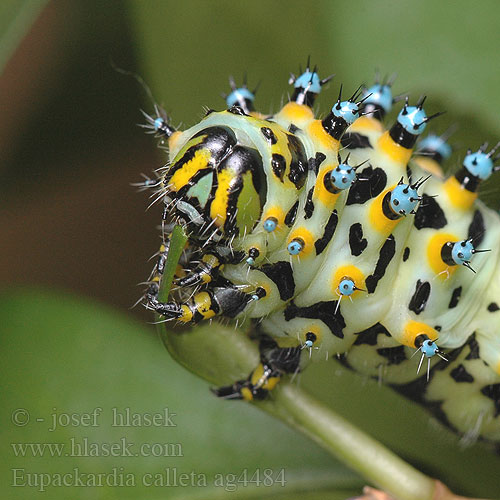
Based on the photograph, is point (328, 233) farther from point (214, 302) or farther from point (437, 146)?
point (437, 146)

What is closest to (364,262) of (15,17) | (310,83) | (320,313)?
(320,313)

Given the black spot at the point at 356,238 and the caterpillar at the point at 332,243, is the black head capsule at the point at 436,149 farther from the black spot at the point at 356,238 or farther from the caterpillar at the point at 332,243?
the black spot at the point at 356,238

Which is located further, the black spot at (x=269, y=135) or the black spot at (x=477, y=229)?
the black spot at (x=477, y=229)

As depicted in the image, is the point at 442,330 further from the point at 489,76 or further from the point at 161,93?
the point at 161,93

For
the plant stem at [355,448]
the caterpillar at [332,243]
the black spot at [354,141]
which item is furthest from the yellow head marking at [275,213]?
the plant stem at [355,448]

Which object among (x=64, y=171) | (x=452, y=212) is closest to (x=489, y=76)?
(x=452, y=212)

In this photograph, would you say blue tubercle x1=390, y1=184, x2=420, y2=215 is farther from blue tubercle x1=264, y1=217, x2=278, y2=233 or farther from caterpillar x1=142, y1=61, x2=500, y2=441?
blue tubercle x1=264, y1=217, x2=278, y2=233
